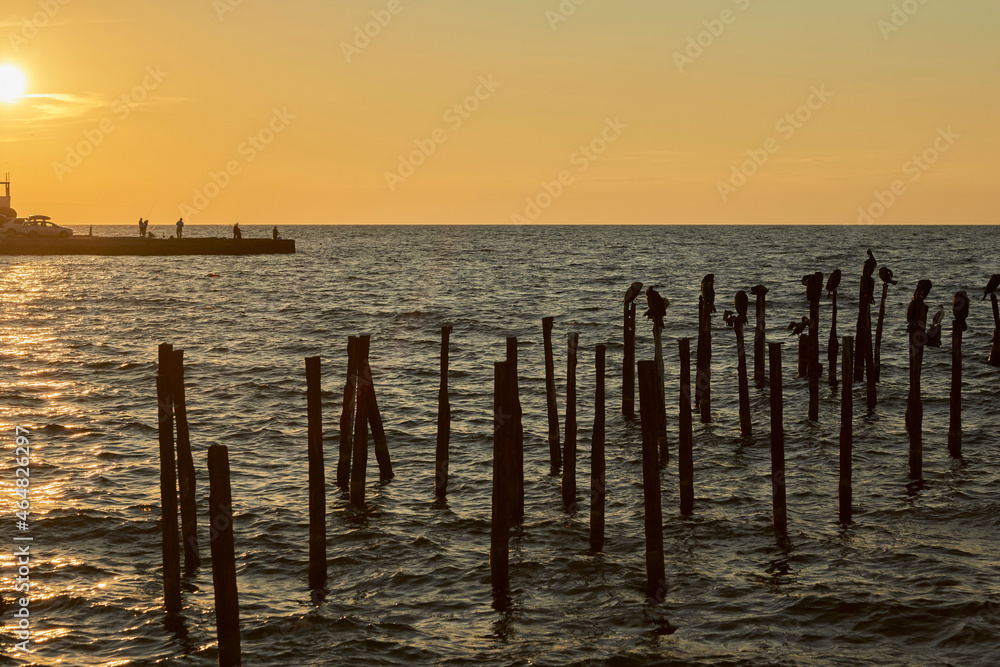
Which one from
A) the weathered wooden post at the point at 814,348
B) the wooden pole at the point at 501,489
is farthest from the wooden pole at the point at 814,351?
the wooden pole at the point at 501,489

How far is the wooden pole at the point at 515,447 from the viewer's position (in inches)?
445

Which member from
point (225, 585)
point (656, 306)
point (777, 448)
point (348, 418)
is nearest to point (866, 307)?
point (656, 306)

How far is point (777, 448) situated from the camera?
1198 cm

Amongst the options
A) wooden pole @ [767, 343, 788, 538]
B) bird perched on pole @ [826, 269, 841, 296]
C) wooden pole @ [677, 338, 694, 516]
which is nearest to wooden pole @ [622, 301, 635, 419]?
wooden pole @ [677, 338, 694, 516]

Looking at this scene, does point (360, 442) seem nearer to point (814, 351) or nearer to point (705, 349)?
point (705, 349)

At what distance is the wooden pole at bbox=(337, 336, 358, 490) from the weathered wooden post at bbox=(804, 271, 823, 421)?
9144 mm

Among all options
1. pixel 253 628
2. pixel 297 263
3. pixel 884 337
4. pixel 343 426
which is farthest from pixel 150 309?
pixel 297 263

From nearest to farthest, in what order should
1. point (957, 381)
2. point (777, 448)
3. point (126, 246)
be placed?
point (777, 448)
point (957, 381)
point (126, 246)

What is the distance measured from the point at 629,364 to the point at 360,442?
5.70 metres

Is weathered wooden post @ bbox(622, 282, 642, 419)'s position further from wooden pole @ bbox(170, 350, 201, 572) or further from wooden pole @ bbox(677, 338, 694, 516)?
wooden pole @ bbox(170, 350, 201, 572)

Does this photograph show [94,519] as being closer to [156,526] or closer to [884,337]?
[156,526]

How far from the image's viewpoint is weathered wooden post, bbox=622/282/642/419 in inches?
658

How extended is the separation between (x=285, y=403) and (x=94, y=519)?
953 centimetres

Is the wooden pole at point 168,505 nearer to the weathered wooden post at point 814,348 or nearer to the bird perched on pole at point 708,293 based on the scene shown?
the bird perched on pole at point 708,293
